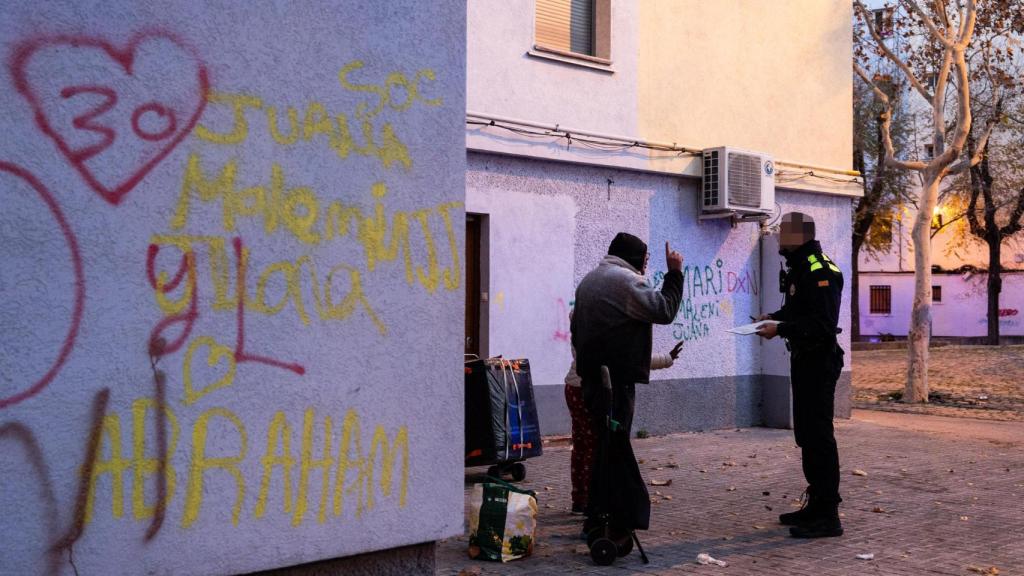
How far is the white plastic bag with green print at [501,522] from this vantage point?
572 cm

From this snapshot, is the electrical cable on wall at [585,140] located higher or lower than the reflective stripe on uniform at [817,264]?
higher

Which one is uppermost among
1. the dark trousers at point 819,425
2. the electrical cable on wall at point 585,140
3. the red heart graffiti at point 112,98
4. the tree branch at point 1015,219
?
the tree branch at point 1015,219

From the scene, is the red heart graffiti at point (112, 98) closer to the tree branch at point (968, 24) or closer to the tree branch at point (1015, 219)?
the tree branch at point (968, 24)

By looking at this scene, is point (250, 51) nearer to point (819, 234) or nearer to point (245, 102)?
point (245, 102)

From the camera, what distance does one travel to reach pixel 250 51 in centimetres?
431

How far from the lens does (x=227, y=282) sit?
4211mm

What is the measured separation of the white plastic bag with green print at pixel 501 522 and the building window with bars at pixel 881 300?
132 feet

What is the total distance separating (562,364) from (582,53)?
3372 millimetres

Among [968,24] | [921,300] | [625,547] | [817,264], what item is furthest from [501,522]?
[968,24]

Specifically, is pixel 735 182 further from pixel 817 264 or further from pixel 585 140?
pixel 817 264

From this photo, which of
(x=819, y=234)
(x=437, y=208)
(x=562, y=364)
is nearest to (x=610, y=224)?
(x=562, y=364)

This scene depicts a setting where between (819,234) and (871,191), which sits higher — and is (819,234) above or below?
below

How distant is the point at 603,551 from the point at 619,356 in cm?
108

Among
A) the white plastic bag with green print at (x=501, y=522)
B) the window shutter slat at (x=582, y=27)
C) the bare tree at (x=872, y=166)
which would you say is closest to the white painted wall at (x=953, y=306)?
the bare tree at (x=872, y=166)
